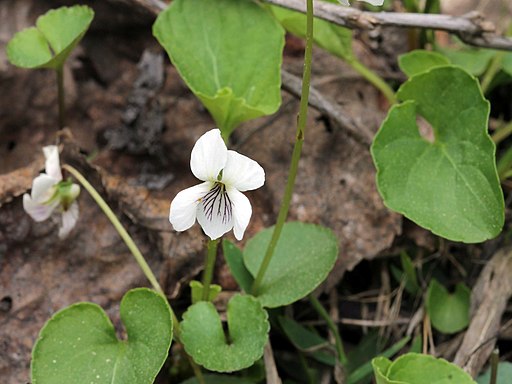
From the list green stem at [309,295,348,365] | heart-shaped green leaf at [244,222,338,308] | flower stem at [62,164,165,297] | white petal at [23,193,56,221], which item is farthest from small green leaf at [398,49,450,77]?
white petal at [23,193,56,221]

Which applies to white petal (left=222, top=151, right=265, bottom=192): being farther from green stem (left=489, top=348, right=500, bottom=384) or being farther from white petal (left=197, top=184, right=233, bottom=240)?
green stem (left=489, top=348, right=500, bottom=384)

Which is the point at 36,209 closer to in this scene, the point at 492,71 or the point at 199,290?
the point at 199,290

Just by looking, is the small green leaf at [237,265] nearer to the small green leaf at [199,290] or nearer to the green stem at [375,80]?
the small green leaf at [199,290]

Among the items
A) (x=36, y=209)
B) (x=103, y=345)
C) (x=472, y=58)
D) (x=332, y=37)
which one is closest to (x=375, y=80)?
A: (x=332, y=37)

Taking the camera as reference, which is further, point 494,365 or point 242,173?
point 494,365

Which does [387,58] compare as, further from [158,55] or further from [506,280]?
[506,280]
